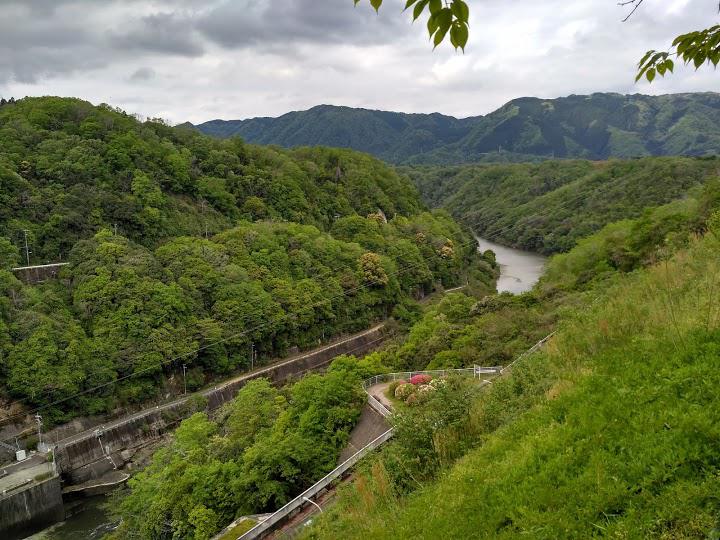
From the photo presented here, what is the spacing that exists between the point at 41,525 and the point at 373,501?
935 inches

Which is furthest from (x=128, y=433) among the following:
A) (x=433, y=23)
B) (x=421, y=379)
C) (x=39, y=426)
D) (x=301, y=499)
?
(x=433, y=23)

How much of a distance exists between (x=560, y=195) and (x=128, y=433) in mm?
86619

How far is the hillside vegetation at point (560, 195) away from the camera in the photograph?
242ft

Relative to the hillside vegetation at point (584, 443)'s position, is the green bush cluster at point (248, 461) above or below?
below

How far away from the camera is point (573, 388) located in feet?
19.9

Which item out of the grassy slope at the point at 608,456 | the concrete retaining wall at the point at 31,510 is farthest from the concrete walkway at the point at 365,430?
the concrete retaining wall at the point at 31,510

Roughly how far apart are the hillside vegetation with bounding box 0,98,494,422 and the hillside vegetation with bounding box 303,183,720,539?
87.5 ft

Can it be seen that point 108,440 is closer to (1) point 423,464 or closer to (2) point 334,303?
(2) point 334,303

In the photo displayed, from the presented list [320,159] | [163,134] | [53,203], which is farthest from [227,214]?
[320,159]

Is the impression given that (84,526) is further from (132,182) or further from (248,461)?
(132,182)

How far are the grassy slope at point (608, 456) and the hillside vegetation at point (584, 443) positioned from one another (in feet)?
0.04

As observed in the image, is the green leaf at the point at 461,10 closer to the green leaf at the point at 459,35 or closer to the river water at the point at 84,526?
the green leaf at the point at 459,35

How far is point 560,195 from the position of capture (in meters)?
96.7

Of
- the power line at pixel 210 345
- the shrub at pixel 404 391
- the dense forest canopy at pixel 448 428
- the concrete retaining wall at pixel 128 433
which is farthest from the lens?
the power line at pixel 210 345
